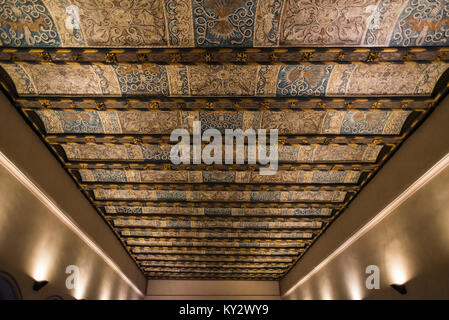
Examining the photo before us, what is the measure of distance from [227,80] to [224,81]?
56mm

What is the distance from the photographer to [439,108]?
4.49 meters

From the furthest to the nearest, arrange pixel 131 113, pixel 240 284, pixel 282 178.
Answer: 1. pixel 240 284
2. pixel 282 178
3. pixel 131 113

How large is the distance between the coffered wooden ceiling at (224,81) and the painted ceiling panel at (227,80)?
2cm

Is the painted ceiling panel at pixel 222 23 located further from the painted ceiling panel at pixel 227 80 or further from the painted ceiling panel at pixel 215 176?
the painted ceiling panel at pixel 215 176

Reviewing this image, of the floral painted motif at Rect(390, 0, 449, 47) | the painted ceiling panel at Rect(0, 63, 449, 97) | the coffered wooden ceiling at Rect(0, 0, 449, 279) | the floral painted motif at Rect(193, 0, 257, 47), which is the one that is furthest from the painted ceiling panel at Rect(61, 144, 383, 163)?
the floral painted motif at Rect(193, 0, 257, 47)

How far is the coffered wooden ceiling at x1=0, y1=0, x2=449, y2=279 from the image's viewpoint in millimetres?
3631

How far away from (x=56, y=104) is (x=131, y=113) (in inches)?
52.3

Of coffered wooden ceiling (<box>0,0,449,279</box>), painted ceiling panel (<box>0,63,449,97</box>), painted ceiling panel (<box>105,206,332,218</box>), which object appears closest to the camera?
coffered wooden ceiling (<box>0,0,449,279</box>)

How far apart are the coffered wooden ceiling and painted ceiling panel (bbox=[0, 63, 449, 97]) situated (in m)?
0.02

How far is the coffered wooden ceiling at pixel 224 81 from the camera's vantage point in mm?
3631

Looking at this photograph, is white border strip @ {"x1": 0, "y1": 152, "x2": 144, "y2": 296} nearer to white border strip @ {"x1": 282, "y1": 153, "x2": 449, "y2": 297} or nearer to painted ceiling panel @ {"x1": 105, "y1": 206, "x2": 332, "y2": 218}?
painted ceiling panel @ {"x1": 105, "y1": 206, "x2": 332, "y2": 218}

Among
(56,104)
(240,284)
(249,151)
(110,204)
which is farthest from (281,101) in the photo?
(240,284)
